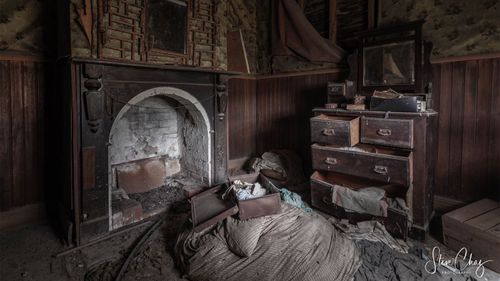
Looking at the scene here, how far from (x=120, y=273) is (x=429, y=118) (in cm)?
330

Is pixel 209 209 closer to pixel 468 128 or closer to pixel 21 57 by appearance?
pixel 21 57

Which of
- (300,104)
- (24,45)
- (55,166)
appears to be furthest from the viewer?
(300,104)

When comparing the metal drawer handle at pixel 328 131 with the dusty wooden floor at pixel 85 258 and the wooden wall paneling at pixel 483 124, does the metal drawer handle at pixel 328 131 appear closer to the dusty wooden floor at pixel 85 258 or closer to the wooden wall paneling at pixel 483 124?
the dusty wooden floor at pixel 85 258

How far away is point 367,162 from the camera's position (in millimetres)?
3059

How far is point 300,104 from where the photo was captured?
190 inches

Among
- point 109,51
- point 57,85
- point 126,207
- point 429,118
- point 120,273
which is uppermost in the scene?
point 109,51

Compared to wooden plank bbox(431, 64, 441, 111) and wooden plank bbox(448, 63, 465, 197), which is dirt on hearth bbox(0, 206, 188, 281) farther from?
wooden plank bbox(431, 64, 441, 111)

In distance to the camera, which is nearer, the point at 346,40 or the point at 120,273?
the point at 120,273

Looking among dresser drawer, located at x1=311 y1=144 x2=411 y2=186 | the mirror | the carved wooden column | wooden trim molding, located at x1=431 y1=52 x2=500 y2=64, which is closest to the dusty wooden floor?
dresser drawer, located at x1=311 y1=144 x2=411 y2=186

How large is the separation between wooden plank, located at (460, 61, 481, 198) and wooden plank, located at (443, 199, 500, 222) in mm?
284

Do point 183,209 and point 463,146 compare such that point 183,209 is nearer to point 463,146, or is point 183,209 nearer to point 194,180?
point 194,180

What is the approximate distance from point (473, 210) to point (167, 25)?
391 cm

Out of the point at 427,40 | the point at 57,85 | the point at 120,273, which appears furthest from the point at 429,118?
the point at 57,85

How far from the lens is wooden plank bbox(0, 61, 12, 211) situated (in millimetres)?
2992
